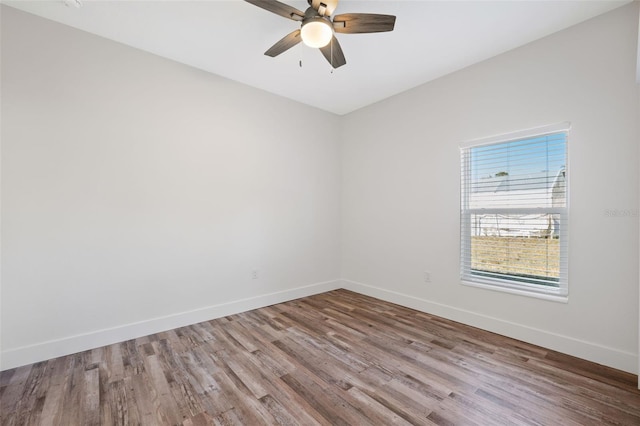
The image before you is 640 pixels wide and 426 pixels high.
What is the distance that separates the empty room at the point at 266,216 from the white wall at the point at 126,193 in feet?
0.06

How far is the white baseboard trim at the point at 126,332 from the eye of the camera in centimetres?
226

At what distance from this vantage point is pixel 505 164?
2.86 metres

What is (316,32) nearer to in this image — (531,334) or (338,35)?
(338,35)

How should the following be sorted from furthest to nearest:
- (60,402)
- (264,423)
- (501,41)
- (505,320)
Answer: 1. (505,320)
2. (501,41)
3. (60,402)
4. (264,423)

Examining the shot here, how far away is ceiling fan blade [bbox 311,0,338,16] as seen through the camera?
192 centimetres

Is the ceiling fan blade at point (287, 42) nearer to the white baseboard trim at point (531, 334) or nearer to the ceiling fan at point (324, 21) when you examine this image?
the ceiling fan at point (324, 21)

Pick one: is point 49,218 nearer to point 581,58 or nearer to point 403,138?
point 403,138

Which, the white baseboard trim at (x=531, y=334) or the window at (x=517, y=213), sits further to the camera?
the window at (x=517, y=213)

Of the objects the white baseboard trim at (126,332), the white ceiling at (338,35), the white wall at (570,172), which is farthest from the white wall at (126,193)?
the white wall at (570,172)

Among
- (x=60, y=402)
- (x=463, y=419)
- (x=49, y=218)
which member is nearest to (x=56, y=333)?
(x=60, y=402)

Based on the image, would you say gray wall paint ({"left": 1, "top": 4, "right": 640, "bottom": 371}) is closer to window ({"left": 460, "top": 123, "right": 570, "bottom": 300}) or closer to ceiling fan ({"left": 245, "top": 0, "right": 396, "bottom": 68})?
window ({"left": 460, "top": 123, "right": 570, "bottom": 300})

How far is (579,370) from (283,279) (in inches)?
121

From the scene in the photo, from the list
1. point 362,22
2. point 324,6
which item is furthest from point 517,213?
point 324,6

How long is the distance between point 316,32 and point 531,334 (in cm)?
319
